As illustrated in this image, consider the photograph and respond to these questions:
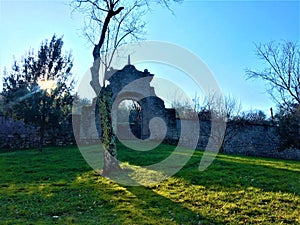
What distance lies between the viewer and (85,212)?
5.60 metres

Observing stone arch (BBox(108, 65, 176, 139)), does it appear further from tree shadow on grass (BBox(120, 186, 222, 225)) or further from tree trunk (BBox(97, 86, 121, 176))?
tree shadow on grass (BBox(120, 186, 222, 225))

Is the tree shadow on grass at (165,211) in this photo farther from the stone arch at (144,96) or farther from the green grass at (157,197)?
the stone arch at (144,96)

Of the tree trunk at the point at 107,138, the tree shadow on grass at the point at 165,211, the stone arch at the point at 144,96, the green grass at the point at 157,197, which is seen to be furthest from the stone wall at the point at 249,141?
the tree shadow on grass at the point at 165,211

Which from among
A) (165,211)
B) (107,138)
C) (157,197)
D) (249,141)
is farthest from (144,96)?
(165,211)

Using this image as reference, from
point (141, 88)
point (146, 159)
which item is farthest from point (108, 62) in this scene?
point (146, 159)

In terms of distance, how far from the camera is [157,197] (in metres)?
6.39

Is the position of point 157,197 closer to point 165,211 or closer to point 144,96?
point 165,211

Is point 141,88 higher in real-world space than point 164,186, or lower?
higher

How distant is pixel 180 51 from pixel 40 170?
6.44 m

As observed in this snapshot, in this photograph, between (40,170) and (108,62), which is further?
(108,62)

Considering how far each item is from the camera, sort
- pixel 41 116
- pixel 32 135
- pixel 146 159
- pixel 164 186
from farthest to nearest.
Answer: pixel 32 135
pixel 41 116
pixel 146 159
pixel 164 186

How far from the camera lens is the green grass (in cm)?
523

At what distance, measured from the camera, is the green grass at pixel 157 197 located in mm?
5234

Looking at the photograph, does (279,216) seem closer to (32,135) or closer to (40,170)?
(40,170)
